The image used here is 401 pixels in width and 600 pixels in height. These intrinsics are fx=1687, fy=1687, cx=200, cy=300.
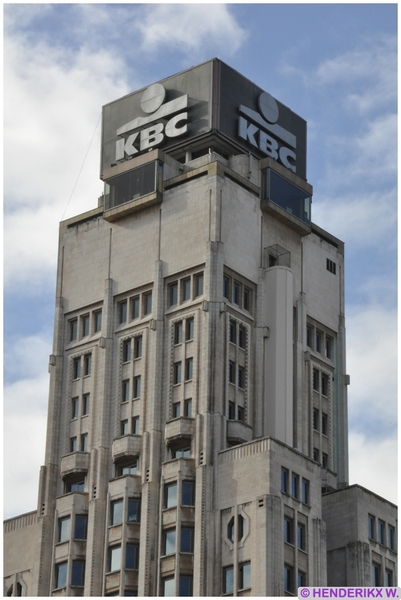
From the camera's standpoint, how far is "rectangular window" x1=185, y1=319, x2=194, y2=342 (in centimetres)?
13762

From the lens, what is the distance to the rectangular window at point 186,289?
139 metres

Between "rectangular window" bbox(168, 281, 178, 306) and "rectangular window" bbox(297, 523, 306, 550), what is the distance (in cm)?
2254

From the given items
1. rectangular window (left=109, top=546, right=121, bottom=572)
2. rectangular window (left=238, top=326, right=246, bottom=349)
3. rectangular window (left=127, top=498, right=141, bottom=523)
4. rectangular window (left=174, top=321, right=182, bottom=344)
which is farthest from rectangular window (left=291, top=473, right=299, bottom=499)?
rectangular window (left=174, top=321, right=182, bottom=344)

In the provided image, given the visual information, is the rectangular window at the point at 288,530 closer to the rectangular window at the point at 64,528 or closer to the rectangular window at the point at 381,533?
the rectangular window at the point at 381,533

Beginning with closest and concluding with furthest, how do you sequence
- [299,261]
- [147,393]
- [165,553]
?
[165,553] → [147,393] → [299,261]

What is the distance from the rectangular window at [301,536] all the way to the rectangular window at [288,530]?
29.8 inches

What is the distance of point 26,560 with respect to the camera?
451 feet

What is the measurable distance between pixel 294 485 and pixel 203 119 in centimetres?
3512

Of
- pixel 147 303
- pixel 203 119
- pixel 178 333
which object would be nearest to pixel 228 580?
pixel 178 333

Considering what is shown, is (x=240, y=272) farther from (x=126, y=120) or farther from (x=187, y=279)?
(x=126, y=120)

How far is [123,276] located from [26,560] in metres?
25.2

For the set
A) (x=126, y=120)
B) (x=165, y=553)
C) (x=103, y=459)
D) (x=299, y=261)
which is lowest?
(x=165, y=553)

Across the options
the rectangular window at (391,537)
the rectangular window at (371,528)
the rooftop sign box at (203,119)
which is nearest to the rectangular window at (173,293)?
the rooftop sign box at (203,119)

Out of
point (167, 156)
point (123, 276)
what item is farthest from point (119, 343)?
point (167, 156)
